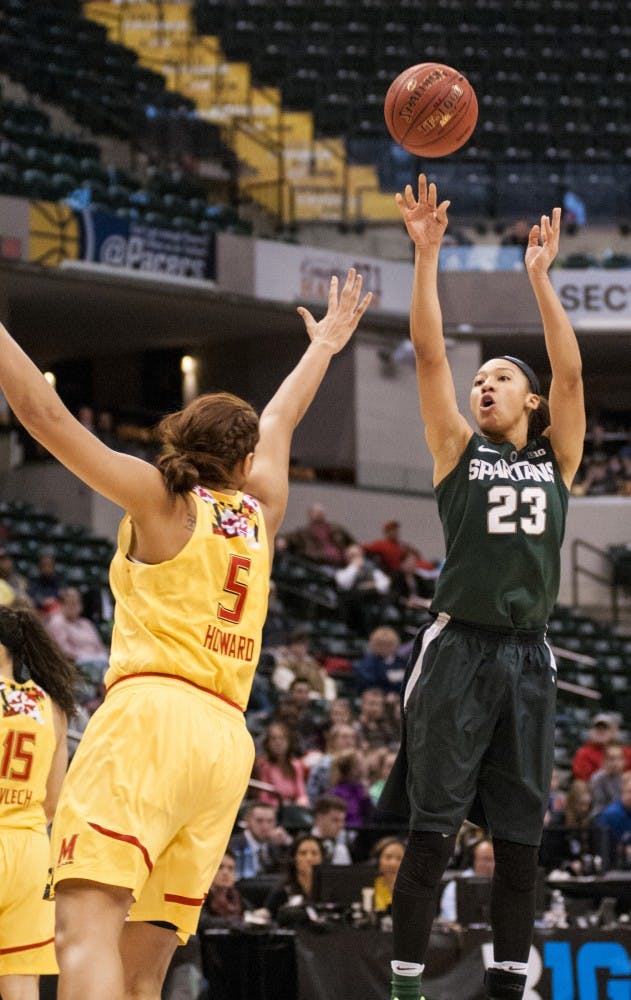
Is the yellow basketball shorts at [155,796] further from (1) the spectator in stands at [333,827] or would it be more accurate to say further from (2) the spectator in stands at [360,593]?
(2) the spectator in stands at [360,593]

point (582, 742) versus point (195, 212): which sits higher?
point (195, 212)

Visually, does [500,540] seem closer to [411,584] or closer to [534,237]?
[534,237]

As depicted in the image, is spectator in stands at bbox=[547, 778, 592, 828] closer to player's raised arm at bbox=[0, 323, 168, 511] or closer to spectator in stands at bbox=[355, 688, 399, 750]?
spectator in stands at bbox=[355, 688, 399, 750]

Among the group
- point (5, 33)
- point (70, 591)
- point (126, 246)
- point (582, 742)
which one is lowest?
point (582, 742)

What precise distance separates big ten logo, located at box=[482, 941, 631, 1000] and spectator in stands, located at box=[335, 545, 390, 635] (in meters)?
10.7

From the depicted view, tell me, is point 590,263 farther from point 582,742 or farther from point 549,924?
point 549,924

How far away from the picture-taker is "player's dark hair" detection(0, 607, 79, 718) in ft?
17.6

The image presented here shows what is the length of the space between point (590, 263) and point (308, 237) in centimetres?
400

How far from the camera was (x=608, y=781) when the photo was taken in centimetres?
1197

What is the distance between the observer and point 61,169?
19.1 m

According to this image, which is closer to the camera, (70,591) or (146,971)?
(146,971)

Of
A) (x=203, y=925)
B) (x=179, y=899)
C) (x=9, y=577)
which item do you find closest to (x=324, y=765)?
(x=9, y=577)

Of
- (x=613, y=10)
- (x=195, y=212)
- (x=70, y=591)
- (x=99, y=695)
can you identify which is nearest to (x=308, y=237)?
(x=195, y=212)

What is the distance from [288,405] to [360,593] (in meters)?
13.6
